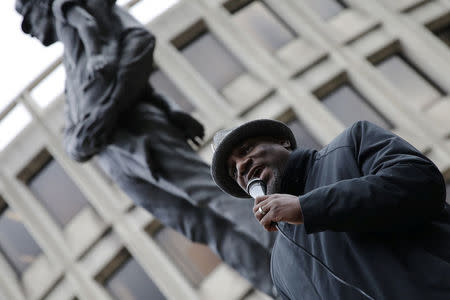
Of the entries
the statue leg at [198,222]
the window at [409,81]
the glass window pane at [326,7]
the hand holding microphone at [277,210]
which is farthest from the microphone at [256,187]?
the glass window pane at [326,7]

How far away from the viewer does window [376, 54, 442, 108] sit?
28.8 ft

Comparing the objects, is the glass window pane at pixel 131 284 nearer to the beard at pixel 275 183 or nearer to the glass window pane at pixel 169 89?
the glass window pane at pixel 169 89

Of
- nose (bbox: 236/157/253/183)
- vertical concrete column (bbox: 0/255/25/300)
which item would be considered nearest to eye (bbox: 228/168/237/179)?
nose (bbox: 236/157/253/183)

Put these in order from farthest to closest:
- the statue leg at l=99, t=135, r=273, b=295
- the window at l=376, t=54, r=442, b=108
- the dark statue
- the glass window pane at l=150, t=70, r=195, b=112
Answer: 1. the glass window pane at l=150, t=70, r=195, b=112
2. the window at l=376, t=54, r=442, b=108
3. the statue leg at l=99, t=135, r=273, b=295
4. the dark statue

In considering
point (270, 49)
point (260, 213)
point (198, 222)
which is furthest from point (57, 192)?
point (260, 213)

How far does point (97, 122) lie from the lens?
19.6ft

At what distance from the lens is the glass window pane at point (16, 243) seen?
32.5 feet

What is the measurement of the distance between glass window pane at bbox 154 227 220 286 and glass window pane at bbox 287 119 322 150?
2188 millimetres

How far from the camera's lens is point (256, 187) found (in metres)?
2.15

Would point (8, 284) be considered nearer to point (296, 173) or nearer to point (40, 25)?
point (40, 25)

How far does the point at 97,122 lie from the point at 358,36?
5256 millimetres

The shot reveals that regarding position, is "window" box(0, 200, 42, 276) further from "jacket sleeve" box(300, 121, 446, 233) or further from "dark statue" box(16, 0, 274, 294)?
"jacket sleeve" box(300, 121, 446, 233)

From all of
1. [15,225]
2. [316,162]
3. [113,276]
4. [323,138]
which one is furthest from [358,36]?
[316,162]

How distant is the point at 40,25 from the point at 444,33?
21.5 feet
